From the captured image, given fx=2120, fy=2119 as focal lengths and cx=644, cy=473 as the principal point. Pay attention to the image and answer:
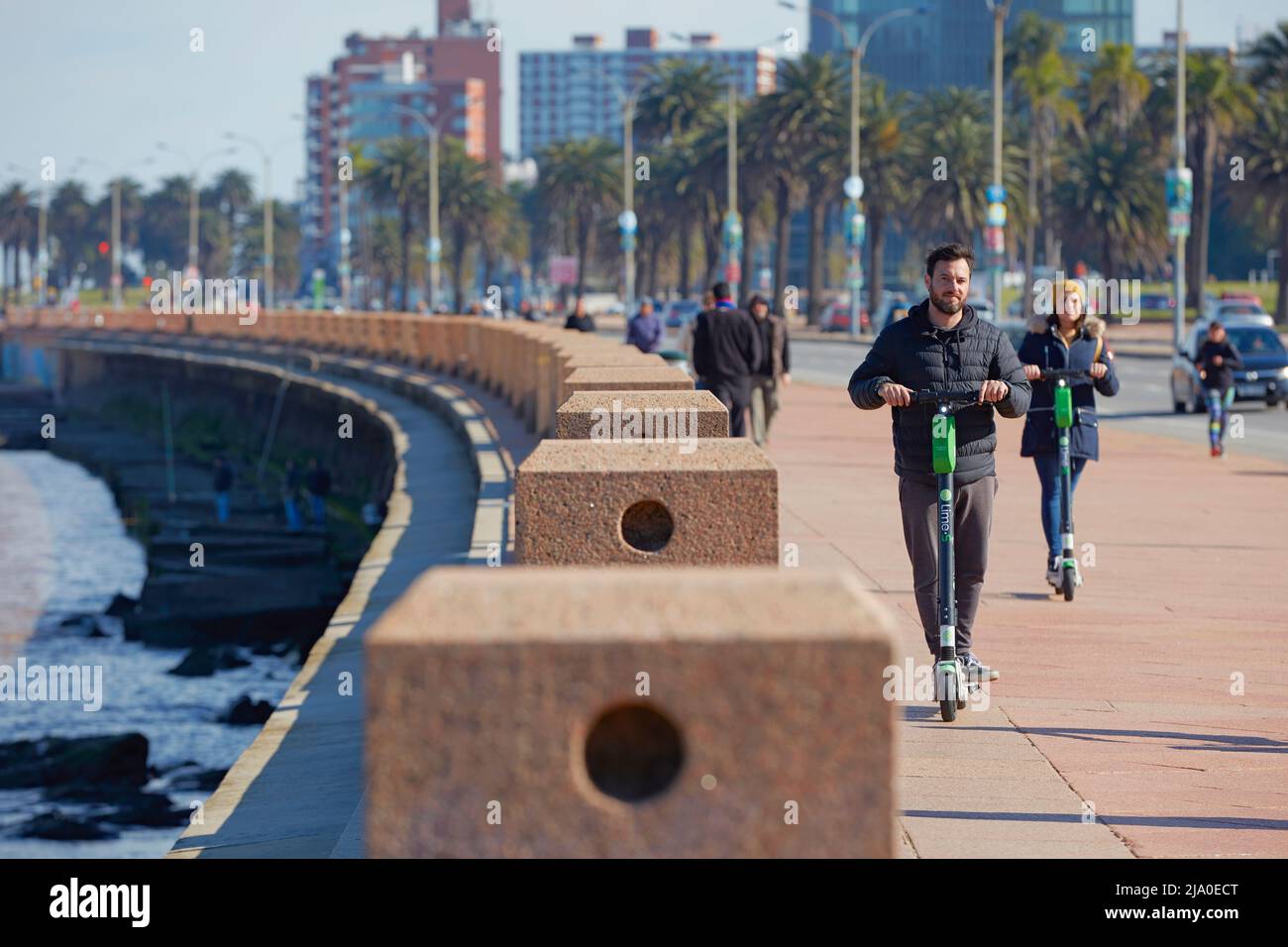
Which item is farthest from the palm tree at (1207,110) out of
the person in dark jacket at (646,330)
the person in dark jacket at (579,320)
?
the person in dark jacket at (646,330)

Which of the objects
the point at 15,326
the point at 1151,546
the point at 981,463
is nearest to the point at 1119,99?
the point at 15,326

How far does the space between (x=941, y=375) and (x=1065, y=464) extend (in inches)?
136

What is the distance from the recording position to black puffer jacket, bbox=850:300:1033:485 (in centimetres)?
833

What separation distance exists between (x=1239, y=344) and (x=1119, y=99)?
60149 millimetres

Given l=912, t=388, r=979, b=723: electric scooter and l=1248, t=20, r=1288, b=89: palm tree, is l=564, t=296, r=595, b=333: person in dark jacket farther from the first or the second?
l=1248, t=20, r=1288, b=89: palm tree

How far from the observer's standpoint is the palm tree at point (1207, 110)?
73.4m

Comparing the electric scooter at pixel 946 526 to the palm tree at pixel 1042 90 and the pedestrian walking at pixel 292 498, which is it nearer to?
the pedestrian walking at pixel 292 498

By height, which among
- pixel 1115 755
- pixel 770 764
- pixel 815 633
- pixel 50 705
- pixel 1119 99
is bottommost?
pixel 50 705

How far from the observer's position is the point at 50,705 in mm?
28828

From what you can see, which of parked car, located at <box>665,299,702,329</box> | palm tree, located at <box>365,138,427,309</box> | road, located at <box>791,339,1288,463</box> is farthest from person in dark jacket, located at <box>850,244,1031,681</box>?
palm tree, located at <box>365,138,427,309</box>

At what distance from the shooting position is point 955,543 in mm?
8484

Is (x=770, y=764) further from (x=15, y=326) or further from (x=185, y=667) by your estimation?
(x=15, y=326)

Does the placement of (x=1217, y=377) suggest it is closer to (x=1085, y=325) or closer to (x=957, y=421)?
(x=1085, y=325)

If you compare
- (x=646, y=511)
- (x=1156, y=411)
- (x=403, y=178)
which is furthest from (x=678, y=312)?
(x=646, y=511)
